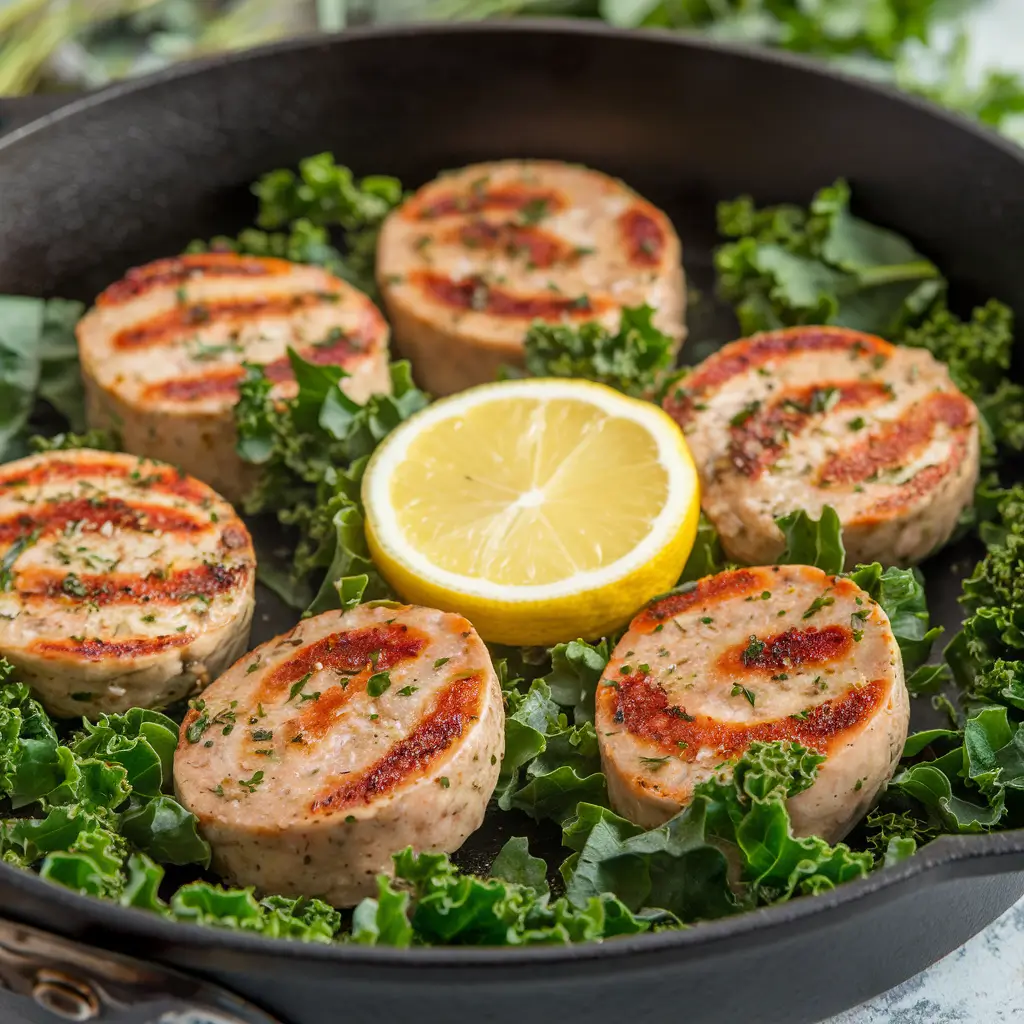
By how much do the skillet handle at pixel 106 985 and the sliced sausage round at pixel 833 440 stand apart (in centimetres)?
209

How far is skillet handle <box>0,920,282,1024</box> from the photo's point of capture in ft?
8.66

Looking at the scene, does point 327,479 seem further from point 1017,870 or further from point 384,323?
point 1017,870

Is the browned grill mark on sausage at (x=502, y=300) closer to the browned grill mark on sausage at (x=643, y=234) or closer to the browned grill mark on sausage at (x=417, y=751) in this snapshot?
the browned grill mark on sausage at (x=643, y=234)

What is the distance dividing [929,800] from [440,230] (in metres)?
2.76

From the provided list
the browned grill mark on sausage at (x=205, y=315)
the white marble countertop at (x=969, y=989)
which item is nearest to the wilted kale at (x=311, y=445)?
the browned grill mark on sausage at (x=205, y=315)

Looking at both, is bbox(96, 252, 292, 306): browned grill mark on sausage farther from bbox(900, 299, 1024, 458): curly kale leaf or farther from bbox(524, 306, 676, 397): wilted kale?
bbox(900, 299, 1024, 458): curly kale leaf

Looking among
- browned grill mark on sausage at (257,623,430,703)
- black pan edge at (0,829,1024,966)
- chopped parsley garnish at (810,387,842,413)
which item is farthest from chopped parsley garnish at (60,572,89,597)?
chopped parsley garnish at (810,387,842,413)

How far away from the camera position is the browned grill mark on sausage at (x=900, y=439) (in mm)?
4113

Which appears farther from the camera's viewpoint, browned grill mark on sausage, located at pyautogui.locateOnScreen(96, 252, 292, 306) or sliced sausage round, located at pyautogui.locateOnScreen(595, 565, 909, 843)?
browned grill mark on sausage, located at pyautogui.locateOnScreen(96, 252, 292, 306)

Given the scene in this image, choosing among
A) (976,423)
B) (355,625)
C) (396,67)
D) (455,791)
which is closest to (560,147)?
(396,67)

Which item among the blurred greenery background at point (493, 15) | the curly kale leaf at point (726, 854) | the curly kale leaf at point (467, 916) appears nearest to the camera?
the curly kale leaf at point (467, 916)

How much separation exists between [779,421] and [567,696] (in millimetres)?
1164

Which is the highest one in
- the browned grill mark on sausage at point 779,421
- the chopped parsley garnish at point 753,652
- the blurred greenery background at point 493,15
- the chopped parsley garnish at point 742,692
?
the blurred greenery background at point 493,15

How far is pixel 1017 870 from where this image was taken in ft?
9.09
